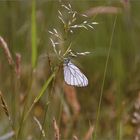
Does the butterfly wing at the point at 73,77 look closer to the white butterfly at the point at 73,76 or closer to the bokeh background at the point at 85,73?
the white butterfly at the point at 73,76

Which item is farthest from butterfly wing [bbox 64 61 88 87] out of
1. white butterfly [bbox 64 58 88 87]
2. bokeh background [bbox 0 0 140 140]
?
bokeh background [bbox 0 0 140 140]

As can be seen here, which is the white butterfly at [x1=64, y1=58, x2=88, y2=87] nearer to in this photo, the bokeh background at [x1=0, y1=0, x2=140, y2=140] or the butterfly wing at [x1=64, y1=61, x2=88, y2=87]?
the butterfly wing at [x1=64, y1=61, x2=88, y2=87]

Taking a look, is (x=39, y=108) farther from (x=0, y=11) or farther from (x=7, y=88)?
(x=0, y=11)

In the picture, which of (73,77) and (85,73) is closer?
(73,77)

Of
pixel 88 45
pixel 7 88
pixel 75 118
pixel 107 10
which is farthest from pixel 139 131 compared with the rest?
pixel 88 45

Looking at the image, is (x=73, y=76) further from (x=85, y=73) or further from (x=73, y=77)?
(x=85, y=73)

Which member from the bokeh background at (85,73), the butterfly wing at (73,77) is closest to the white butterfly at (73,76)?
the butterfly wing at (73,77)

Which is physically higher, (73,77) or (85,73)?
(73,77)

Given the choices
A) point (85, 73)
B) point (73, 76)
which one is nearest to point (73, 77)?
point (73, 76)
